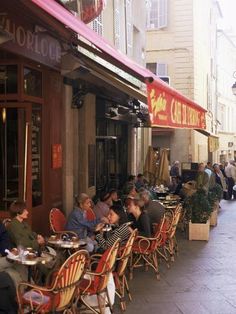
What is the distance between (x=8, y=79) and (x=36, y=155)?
53.5 inches

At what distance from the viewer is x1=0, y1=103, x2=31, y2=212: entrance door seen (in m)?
7.92

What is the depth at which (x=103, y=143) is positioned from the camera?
13945mm

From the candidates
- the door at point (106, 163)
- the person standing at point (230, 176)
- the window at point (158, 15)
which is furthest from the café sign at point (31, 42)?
the window at point (158, 15)

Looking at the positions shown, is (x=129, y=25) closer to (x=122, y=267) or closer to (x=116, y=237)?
(x=116, y=237)

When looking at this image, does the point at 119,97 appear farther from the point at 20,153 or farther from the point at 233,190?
the point at 233,190

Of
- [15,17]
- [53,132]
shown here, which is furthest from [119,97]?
[15,17]

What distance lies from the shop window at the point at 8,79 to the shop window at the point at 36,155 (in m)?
0.60

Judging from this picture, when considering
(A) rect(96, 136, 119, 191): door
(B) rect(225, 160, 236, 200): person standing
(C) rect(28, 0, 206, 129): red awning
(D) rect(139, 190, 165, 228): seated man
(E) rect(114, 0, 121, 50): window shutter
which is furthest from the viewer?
(B) rect(225, 160, 236, 200): person standing

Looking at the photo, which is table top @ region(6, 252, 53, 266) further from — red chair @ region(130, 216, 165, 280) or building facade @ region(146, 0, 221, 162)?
building facade @ region(146, 0, 221, 162)

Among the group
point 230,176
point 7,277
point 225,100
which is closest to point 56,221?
point 7,277

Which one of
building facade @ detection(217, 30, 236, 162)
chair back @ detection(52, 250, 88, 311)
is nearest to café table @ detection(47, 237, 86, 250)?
chair back @ detection(52, 250, 88, 311)

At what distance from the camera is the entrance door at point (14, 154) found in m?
7.92

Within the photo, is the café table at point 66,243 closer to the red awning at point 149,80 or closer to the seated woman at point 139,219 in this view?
the seated woman at point 139,219

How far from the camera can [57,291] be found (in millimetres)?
4895
